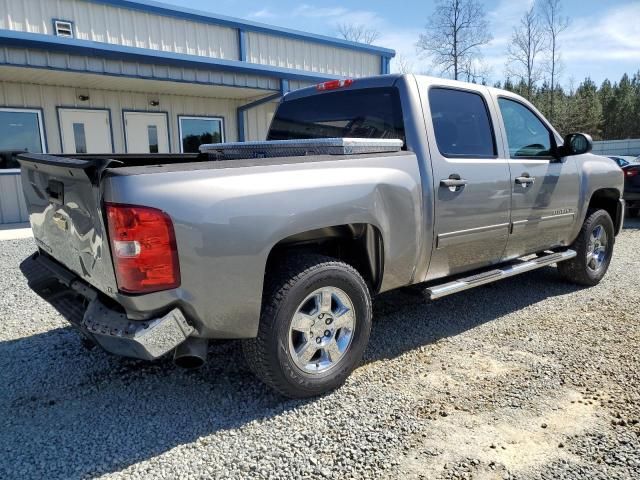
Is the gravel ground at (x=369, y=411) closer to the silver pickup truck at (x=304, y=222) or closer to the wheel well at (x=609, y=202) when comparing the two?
the silver pickup truck at (x=304, y=222)

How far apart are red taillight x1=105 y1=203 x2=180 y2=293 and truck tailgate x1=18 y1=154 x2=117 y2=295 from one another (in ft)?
0.32

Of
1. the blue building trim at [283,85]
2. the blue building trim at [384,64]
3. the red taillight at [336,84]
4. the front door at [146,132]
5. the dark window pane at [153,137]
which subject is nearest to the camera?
the red taillight at [336,84]

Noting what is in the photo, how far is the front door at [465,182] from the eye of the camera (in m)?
3.56

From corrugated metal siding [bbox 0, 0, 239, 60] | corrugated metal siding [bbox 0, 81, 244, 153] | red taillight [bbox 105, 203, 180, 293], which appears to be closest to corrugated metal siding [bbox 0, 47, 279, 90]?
corrugated metal siding [bbox 0, 81, 244, 153]

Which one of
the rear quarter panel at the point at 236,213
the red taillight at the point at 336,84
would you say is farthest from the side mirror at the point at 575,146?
the rear quarter panel at the point at 236,213

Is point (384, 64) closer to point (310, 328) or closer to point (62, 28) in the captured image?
point (62, 28)

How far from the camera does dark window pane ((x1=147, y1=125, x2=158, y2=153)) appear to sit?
11898 mm

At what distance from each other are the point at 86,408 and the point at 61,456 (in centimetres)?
49

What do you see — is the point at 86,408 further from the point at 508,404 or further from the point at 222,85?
the point at 222,85

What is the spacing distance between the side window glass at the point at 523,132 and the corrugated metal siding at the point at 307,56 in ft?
34.8

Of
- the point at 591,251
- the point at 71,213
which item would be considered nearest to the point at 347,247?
the point at 71,213

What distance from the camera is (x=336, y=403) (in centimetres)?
295

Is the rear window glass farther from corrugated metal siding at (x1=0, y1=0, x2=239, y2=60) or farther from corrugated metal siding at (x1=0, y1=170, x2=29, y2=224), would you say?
corrugated metal siding at (x1=0, y1=0, x2=239, y2=60)

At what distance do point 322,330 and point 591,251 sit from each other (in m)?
3.86
